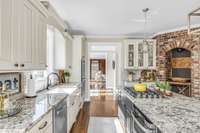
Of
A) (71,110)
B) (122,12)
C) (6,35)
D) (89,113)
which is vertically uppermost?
(122,12)

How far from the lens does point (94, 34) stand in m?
7.09

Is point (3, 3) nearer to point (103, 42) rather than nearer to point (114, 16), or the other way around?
point (114, 16)

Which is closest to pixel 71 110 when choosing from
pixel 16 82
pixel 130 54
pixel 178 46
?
pixel 16 82

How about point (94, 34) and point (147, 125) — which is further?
point (94, 34)

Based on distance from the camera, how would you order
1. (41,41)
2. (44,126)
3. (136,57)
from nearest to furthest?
(44,126), (41,41), (136,57)

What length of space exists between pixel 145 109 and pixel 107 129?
2.41 meters

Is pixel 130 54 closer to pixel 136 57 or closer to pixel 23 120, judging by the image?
pixel 136 57

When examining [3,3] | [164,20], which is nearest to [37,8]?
[3,3]

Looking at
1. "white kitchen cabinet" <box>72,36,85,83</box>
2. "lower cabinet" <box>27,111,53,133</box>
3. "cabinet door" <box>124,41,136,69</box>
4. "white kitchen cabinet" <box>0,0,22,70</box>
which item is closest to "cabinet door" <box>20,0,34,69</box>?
"white kitchen cabinet" <box>0,0,22,70</box>

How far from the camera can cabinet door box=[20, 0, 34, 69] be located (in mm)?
2160

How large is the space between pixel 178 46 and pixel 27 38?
4943 millimetres

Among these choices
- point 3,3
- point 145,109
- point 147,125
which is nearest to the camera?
point 3,3

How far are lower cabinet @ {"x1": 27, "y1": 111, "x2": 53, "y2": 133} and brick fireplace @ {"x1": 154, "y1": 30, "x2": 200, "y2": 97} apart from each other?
450 centimetres

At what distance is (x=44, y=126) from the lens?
1.98m
